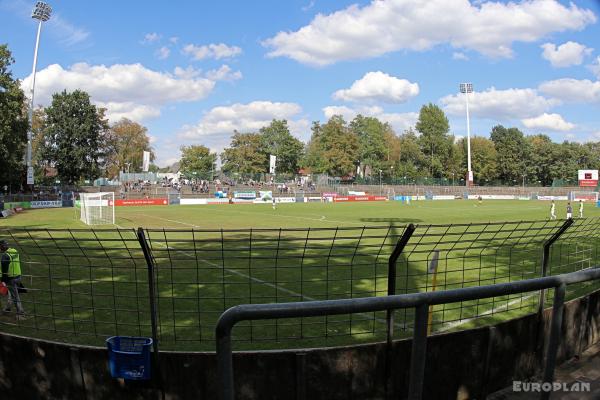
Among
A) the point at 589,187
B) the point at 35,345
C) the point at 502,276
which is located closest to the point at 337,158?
the point at 589,187

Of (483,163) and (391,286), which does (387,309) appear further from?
(483,163)

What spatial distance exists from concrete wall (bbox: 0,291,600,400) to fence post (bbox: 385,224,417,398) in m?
0.03

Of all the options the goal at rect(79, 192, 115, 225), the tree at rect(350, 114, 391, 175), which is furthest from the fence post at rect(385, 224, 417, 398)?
the tree at rect(350, 114, 391, 175)

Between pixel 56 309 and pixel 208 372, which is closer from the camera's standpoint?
pixel 208 372

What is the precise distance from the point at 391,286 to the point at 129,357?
2.85 meters

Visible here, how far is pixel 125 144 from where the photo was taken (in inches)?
4360

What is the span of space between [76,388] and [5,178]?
2101 inches

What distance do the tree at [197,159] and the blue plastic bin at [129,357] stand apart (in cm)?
13226

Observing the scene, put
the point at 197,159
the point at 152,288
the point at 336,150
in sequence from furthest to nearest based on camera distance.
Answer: the point at 197,159 → the point at 336,150 → the point at 152,288

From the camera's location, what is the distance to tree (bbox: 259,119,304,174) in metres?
110

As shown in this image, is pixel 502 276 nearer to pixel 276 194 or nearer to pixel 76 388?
pixel 76 388

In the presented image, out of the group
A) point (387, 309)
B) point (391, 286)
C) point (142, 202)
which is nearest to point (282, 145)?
point (142, 202)

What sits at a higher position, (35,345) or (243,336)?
(35,345)

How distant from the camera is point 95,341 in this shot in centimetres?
741
